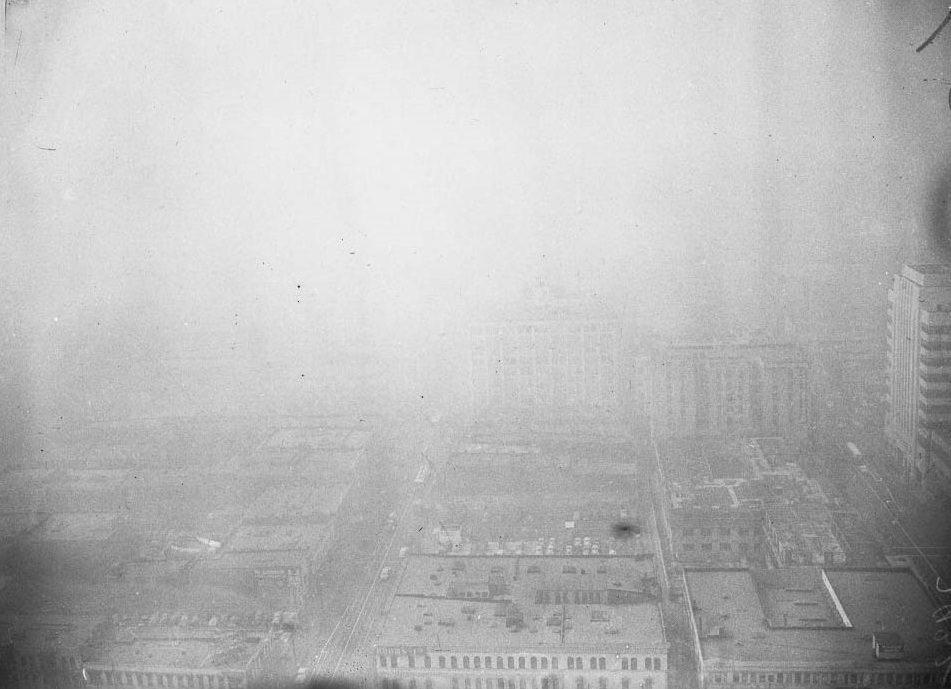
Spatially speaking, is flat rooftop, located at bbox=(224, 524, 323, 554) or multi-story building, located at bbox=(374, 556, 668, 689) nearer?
multi-story building, located at bbox=(374, 556, 668, 689)

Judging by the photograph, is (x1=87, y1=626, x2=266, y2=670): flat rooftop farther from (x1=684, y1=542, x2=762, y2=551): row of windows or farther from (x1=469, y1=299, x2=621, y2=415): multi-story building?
(x1=469, y1=299, x2=621, y2=415): multi-story building

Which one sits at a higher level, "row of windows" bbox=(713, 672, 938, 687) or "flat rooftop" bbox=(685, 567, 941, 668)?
"flat rooftop" bbox=(685, 567, 941, 668)

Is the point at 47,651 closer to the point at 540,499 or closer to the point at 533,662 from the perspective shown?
the point at 533,662

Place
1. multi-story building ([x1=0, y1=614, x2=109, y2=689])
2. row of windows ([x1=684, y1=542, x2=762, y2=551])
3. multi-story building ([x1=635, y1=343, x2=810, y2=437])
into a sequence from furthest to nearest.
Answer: multi-story building ([x1=635, y1=343, x2=810, y2=437]) → row of windows ([x1=684, y1=542, x2=762, y2=551]) → multi-story building ([x1=0, y1=614, x2=109, y2=689])

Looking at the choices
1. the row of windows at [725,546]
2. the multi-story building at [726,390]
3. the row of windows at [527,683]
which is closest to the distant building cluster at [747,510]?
the row of windows at [725,546]

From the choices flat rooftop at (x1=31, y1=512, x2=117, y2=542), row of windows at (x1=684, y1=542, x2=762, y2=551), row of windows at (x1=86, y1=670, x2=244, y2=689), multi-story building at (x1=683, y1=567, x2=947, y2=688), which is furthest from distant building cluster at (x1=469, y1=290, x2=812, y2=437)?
row of windows at (x1=86, y1=670, x2=244, y2=689)

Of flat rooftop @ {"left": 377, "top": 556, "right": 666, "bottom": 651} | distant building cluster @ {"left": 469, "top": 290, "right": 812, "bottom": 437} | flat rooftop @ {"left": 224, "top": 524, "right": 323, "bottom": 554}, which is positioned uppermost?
distant building cluster @ {"left": 469, "top": 290, "right": 812, "bottom": 437}
